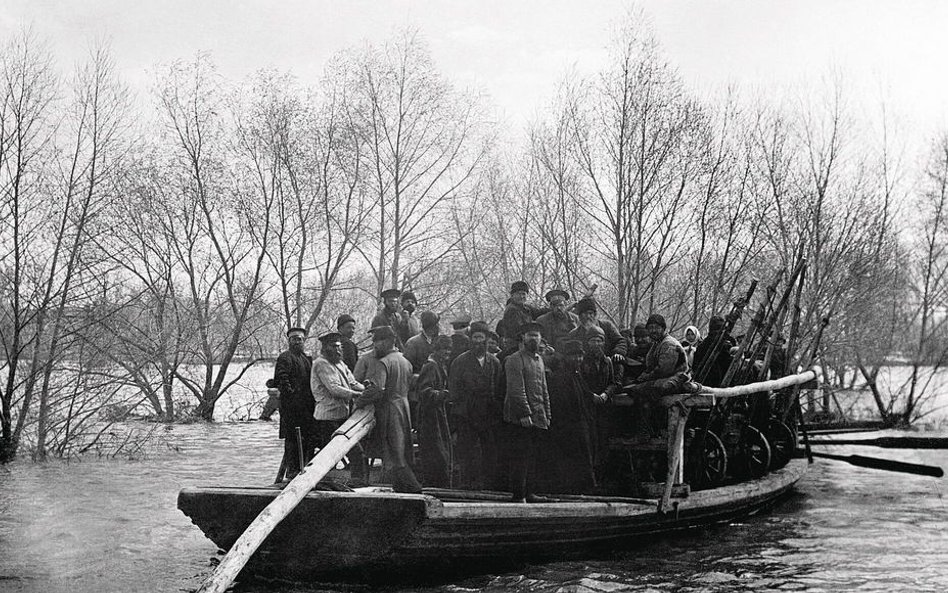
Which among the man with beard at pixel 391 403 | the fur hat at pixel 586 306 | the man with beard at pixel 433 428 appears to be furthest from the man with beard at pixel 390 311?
the fur hat at pixel 586 306

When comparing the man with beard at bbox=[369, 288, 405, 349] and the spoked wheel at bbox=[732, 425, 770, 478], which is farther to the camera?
the spoked wheel at bbox=[732, 425, 770, 478]

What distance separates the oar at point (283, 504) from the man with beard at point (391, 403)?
0.55 feet

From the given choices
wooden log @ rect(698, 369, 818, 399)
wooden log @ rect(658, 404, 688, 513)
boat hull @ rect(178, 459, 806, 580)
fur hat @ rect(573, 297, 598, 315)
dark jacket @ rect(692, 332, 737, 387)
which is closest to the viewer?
boat hull @ rect(178, 459, 806, 580)

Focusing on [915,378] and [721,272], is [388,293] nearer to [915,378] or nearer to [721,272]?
[721,272]

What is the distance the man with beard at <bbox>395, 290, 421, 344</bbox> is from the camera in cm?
1115

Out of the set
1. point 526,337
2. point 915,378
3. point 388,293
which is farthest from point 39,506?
point 915,378

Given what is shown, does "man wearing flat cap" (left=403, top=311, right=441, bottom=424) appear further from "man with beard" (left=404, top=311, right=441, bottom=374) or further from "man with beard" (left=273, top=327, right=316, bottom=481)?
"man with beard" (left=273, top=327, right=316, bottom=481)

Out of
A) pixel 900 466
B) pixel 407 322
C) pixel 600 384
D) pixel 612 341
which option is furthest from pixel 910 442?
pixel 407 322

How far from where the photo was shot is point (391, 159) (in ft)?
90.4

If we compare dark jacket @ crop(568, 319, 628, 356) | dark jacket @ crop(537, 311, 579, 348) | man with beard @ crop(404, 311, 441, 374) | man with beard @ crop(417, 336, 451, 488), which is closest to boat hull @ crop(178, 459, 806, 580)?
man with beard @ crop(417, 336, 451, 488)

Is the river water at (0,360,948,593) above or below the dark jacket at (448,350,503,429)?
below

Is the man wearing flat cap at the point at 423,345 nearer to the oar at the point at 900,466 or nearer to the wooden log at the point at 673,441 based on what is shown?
the wooden log at the point at 673,441

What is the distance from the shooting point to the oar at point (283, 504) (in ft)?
18.9

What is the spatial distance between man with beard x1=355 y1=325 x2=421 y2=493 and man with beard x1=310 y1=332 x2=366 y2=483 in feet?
1.89
